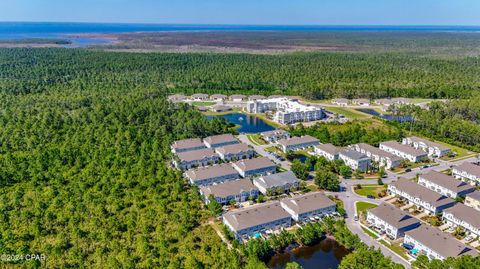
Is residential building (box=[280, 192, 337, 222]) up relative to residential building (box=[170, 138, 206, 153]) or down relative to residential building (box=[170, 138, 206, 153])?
down

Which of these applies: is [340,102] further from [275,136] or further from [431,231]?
[431,231]

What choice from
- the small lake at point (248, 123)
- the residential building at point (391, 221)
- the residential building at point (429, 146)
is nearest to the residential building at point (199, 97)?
the small lake at point (248, 123)

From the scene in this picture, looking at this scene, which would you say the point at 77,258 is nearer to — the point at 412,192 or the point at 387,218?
the point at 387,218

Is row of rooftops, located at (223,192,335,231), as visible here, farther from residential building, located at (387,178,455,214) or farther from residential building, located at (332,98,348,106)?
residential building, located at (332,98,348,106)

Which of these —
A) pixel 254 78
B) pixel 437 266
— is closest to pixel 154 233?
pixel 437 266

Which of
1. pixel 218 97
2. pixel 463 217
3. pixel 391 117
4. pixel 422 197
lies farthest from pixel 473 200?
pixel 218 97

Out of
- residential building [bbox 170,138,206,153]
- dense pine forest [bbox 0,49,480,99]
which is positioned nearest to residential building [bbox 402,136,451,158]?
residential building [bbox 170,138,206,153]

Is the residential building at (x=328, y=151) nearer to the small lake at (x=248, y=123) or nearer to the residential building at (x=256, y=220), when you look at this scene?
the small lake at (x=248, y=123)
